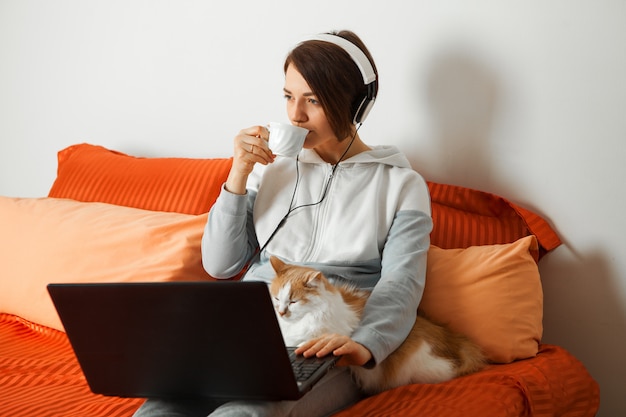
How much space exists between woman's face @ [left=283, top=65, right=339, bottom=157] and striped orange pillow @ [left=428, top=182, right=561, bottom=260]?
370 millimetres

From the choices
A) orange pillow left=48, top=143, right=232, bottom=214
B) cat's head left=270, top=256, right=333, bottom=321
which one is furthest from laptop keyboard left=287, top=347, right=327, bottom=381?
orange pillow left=48, top=143, right=232, bottom=214

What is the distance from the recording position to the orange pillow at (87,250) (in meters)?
1.72

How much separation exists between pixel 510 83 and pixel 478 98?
0.09 m

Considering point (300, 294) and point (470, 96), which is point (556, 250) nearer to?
point (470, 96)

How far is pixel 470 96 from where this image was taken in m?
1.80

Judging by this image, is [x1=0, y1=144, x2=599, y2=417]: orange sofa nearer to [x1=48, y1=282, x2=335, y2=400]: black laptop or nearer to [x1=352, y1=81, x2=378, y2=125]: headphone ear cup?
[x1=48, y1=282, x2=335, y2=400]: black laptop

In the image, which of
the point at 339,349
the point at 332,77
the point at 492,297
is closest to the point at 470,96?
the point at 332,77

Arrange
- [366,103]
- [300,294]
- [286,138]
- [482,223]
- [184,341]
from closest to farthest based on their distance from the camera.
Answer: [184,341], [300,294], [286,138], [366,103], [482,223]

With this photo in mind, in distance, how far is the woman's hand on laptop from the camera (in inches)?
47.1

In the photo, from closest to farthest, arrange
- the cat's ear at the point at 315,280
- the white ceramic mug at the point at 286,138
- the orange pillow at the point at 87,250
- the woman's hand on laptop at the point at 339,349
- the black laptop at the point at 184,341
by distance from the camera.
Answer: the black laptop at the point at 184,341
the woman's hand on laptop at the point at 339,349
the cat's ear at the point at 315,280
the white ceramic mug at the point at 286,138
the orange pillow at the point at 87,250

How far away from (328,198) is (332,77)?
0.87ft

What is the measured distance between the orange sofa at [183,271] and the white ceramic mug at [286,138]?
0.36 m

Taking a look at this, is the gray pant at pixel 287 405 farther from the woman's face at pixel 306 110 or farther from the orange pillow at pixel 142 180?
the orange pillow at pixel 142 180

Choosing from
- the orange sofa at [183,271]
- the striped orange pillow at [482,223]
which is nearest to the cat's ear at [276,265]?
the orange sofa at [183,271]
